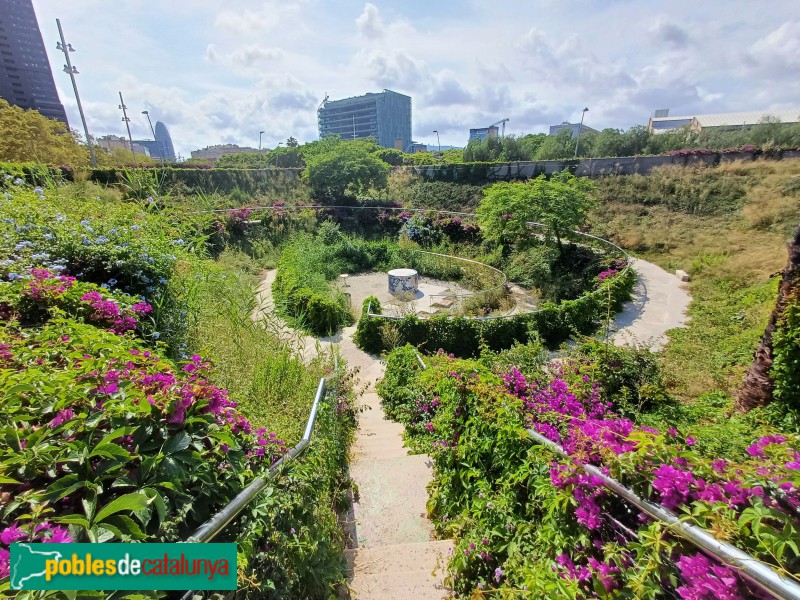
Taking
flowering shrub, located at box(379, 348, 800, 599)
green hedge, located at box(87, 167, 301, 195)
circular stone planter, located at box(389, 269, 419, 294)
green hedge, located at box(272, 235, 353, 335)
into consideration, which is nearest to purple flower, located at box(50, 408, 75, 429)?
flowering shrub, located at box(379, 348, 800, 599)

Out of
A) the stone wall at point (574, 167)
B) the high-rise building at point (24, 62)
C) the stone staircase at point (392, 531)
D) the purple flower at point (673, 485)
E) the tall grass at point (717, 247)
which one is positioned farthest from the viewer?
the high-rise building at point (24, 62)

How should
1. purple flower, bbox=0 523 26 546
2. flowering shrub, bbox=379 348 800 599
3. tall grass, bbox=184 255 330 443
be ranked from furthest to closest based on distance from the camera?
tall grass, bbox=184 255 330 443, flowering shrub, bbox=379 348 800 599, purple flower, bbox=0 523 26 546

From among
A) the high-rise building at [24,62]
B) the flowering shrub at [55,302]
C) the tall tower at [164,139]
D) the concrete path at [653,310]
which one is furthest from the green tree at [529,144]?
the tall tower at [164,139]

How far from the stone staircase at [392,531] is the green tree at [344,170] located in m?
18.4

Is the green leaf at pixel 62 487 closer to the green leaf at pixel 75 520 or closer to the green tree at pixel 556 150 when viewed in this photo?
the green leaf at pixel 75 520

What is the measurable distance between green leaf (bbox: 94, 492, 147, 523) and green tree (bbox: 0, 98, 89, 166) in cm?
2377

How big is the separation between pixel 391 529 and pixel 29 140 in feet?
90.3

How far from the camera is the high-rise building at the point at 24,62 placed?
47938 mm

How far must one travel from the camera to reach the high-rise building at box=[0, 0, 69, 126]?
4794cm

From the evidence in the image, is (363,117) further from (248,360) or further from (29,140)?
(248,360)

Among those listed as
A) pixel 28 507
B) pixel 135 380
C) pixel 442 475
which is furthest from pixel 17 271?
pixel 442 475

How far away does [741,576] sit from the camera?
3.91ft

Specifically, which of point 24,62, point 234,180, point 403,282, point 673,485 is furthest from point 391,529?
point 24,62

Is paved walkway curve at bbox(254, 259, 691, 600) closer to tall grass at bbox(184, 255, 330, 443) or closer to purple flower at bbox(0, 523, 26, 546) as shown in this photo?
tall grass at bbox(184, 255, 330, 443)
